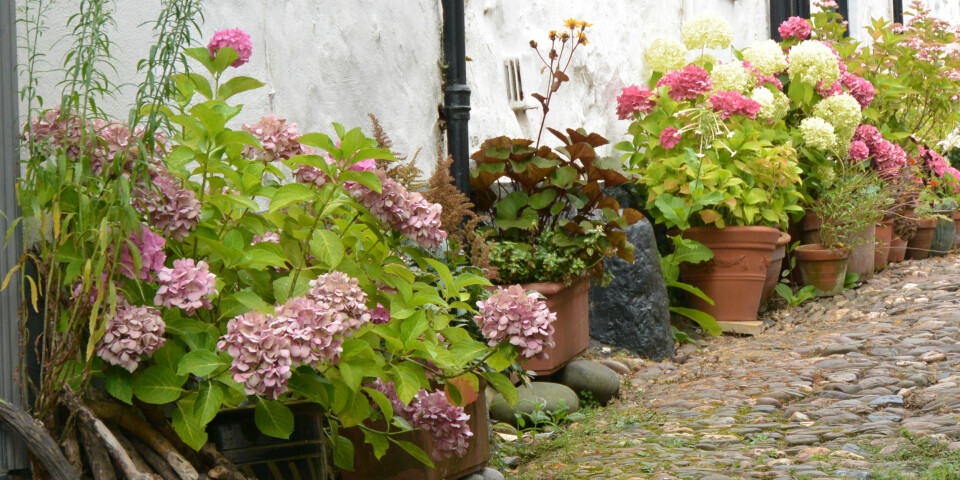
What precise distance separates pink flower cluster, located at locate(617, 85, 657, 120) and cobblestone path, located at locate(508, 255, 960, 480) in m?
1.30

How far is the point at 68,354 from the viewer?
71.6 inches

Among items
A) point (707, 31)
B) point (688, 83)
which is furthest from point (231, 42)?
point (707, 31)

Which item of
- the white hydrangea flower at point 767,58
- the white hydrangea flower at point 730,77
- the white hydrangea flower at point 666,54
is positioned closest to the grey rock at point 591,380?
the white hydrangea flower at point 730,77

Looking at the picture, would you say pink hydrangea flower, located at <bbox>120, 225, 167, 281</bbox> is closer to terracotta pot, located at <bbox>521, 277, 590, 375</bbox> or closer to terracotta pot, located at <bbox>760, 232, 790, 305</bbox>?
terracotta pot, located at <bbox>521, 277, 590, 375</bbox>

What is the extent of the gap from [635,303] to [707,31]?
2.18m

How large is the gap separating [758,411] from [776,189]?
2.22 metres

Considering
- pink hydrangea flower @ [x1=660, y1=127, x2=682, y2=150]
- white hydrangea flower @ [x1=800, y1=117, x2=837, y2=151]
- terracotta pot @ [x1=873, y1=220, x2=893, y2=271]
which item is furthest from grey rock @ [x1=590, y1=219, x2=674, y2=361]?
terracotta pot @ [x1=873, y1=220, x2=893, y2=271]

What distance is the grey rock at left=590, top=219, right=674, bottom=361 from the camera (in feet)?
14.6

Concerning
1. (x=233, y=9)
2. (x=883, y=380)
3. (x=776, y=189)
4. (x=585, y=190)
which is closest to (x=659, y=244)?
(x=776, y=189)

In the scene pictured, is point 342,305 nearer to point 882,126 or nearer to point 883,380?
point 883,380

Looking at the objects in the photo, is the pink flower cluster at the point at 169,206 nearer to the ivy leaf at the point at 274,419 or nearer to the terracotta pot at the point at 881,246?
the ivy leaf at the point at 274,419

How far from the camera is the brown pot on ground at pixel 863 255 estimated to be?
19.2 ft

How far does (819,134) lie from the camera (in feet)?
18.3

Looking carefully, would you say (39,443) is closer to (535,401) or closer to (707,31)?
(535,401)
